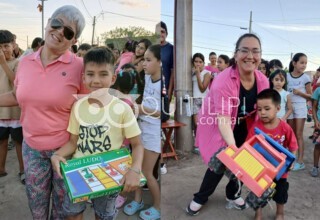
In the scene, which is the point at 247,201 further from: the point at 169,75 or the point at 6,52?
the point at 6,52

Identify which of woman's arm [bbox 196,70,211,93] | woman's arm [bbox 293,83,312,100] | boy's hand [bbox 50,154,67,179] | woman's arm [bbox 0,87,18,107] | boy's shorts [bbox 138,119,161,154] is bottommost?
boy's hand [bbox 50,154,67,179]

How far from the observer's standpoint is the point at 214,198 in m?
1.38

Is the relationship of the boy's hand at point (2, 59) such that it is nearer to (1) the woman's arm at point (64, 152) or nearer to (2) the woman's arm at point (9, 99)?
(2) the woman's arm at point (9, 99)

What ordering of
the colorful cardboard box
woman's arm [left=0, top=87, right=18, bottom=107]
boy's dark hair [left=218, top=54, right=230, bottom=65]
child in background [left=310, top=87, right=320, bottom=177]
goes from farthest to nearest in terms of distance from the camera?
child in background [left=310, top=87, right=320, bottom=177]
boy's dark hair [left=218, top=54, right=230, bottom=65]
woman's arm [left=0, top=87, right=18, bottom=107]
the colorful cardboard box

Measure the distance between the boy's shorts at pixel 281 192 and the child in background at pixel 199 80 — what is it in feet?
1.61

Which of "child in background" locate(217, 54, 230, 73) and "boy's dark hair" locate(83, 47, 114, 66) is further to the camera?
"child in background" locate(217, 54, 230, 73)

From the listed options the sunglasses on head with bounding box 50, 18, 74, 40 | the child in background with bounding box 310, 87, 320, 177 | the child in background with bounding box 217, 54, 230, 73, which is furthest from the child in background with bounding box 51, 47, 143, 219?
the child in background with bounding box 310, 87, 320, 177

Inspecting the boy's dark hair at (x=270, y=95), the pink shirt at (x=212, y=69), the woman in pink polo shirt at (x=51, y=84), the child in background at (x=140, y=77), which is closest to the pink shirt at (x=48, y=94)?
the woman in pink polo shirt at (x=51, y=84)

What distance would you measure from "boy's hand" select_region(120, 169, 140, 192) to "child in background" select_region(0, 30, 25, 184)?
1.54 ft

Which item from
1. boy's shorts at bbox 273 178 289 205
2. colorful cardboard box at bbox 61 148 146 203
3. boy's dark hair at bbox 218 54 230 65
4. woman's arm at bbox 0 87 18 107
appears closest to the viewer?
colorful cardboard box at bbox 61 148 146 203

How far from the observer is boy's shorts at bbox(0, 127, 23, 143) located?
111cm

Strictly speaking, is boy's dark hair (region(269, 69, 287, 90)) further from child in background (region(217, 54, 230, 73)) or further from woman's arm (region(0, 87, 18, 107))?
woman's arm (region(0, 87, 18, 107))

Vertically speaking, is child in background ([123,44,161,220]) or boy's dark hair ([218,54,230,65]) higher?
boy's dark hair ([218,54,230,65])

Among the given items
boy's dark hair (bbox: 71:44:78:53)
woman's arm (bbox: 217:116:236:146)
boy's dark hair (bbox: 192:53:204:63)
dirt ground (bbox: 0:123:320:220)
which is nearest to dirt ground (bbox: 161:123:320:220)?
dirt ground (bbox: 0:123:320:220)
